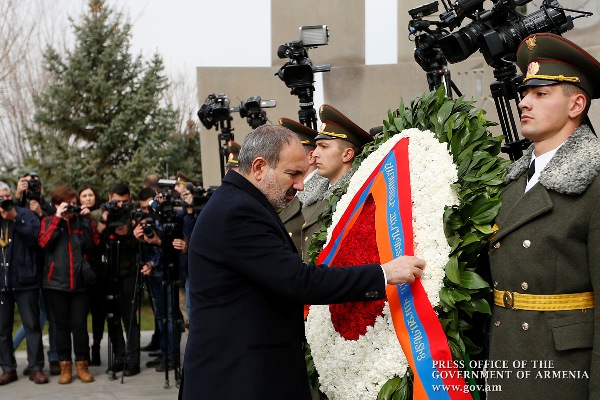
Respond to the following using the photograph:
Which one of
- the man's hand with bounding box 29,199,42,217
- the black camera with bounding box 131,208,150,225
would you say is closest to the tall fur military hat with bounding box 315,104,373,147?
the black camera with bounding box 131,208,150,225

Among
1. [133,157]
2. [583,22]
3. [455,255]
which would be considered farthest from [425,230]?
[133,157]

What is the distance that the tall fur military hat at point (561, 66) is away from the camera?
3.28m

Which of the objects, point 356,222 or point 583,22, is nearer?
point 356,222

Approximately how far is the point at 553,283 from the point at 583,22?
4273 millimetres

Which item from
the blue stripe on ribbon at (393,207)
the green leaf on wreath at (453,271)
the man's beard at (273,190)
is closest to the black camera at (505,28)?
the blue stripe on ribbon at (393,207)

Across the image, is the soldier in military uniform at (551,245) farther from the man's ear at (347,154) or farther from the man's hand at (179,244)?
the man's hand at (179,244)

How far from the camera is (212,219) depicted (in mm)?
3510

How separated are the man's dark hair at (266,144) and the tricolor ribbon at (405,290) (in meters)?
0.54

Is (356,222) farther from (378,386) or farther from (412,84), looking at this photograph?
(412,84)

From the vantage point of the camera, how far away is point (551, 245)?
3.13 meters

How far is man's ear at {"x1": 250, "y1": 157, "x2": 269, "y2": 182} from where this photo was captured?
358 centimetres

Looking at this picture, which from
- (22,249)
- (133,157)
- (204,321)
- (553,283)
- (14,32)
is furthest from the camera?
(14,32)

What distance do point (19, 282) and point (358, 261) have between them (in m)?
5.73

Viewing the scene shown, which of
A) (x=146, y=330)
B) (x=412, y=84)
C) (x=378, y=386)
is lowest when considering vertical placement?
(x=146, y=330)
